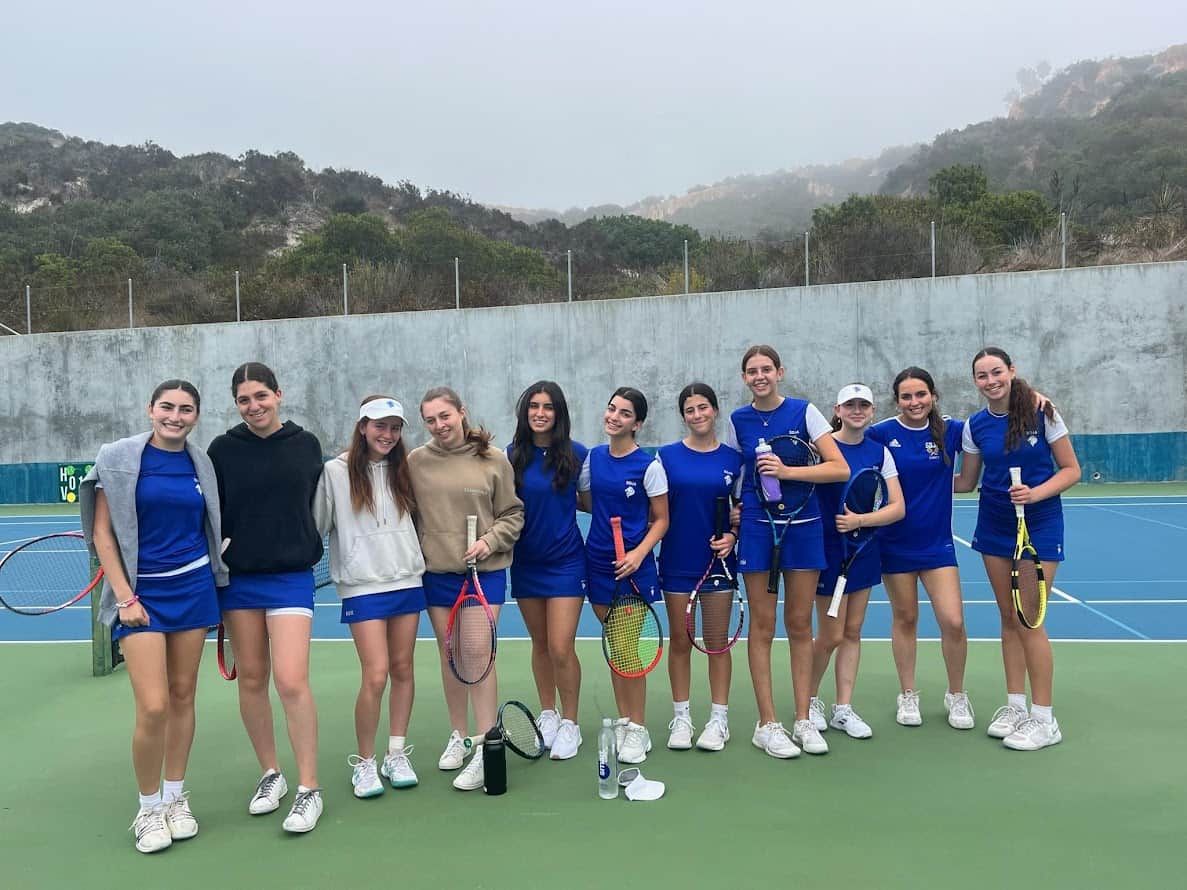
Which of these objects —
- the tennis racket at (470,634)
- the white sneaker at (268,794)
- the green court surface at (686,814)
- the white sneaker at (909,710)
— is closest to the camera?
the green court surface at (686,814)

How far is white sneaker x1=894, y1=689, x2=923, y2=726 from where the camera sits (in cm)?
431

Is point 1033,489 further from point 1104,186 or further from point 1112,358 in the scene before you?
point 1104,186

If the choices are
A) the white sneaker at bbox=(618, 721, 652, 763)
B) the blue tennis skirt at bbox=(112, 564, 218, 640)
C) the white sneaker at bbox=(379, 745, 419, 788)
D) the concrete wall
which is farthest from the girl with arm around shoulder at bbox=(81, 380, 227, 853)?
the concrete wall

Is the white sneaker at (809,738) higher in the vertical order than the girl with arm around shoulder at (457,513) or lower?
lower

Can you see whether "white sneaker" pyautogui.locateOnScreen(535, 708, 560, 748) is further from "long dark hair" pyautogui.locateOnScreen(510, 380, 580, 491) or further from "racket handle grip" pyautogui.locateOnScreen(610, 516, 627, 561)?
"long dark hair" pyautogui.locateOnScreen(510, 380, 580, 491)

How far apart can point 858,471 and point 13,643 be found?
6168mm

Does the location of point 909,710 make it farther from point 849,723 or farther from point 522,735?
point 522,735

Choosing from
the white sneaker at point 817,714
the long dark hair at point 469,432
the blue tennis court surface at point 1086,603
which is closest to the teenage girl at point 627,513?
the long dark hair at point 469,432

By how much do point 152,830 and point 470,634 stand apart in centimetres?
133

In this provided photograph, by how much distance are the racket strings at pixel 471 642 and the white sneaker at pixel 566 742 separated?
0.54m

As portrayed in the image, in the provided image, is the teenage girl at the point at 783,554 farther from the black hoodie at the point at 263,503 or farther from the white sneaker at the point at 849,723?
the black hoodie at the point at 263,503

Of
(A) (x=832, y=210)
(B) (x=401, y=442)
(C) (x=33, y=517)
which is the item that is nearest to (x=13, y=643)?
(B) (x=401, y=442)

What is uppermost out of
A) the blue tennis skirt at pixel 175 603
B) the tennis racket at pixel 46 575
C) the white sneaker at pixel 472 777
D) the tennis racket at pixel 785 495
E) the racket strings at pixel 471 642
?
the tennis racket at pixel 785 495

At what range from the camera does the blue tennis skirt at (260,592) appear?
341 centimetres
